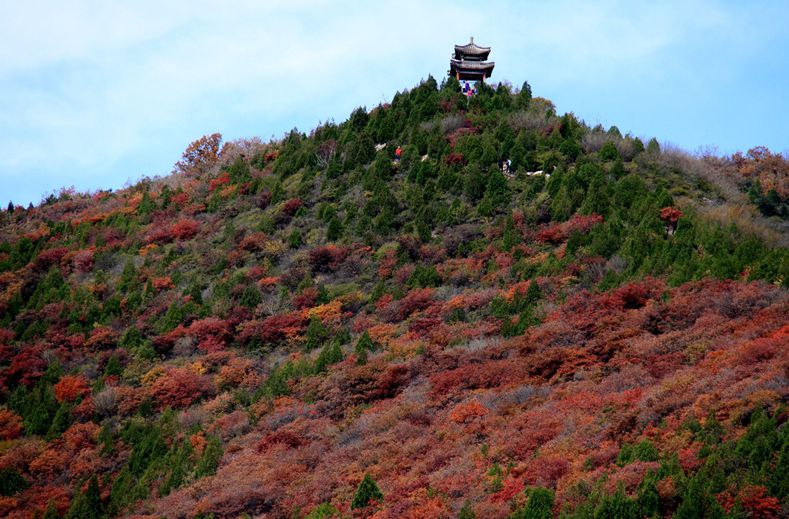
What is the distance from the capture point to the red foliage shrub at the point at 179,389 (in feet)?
107

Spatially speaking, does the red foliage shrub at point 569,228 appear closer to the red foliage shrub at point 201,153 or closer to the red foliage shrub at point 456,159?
the red foliage shrub at point 456,159

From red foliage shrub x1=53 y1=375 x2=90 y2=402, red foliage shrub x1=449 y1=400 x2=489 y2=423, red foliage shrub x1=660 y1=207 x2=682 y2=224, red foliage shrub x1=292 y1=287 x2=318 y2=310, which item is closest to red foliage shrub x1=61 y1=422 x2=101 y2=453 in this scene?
red foliage shrub x1=53 y1=375 x2=90 y2=402

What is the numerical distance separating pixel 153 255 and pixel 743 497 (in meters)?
34.1

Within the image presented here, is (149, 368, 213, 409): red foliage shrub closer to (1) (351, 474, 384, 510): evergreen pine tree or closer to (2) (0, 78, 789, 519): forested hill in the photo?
(2) (0, 78, 789, 519): forested hill

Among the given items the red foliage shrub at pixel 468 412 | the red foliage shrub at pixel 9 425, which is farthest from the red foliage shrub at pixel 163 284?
the red foliage shrub at pixel 468 412

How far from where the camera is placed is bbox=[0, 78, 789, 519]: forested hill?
21047 millimetres

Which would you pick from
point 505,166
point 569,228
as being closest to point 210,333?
point 569,228

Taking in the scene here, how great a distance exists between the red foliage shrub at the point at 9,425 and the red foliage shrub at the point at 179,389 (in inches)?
186

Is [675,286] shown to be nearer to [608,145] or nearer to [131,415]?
[608,145]

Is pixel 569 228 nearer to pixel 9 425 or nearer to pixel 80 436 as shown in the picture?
pixel 80 436

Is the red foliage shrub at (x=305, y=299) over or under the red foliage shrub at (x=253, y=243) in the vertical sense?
under

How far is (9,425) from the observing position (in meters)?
32.7

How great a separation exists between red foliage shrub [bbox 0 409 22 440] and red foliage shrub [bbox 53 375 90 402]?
1574 mm

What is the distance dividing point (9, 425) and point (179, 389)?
19.8 ft
